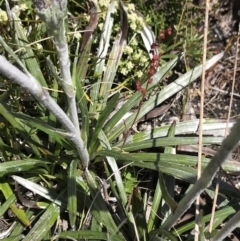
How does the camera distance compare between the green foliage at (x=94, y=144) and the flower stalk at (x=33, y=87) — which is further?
the green foliage at (x=94, y=144)

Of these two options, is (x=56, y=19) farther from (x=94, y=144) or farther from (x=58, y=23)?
(x=94, y=144)

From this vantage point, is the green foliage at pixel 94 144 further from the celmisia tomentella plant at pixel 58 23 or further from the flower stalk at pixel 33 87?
the celmisia tomentella plant at pixel 58 23

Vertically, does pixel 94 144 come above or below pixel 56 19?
below

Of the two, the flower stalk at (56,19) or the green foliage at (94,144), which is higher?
the flower stalk at (56,19)

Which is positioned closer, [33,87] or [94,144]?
[33,87]

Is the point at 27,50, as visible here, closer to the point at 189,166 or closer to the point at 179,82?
the point at 179,82

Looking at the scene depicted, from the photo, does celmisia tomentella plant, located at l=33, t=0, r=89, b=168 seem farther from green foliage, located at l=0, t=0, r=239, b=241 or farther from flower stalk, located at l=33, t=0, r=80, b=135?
green foliage, located at l=0, t=0, r=239, b=241

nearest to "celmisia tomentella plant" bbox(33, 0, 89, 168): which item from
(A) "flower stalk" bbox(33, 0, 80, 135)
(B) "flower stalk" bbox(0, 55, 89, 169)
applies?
(A) "flower stalk" bbox(33, 0, 80, 135)

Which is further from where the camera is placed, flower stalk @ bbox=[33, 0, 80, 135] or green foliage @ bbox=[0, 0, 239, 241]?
green foliage @ bbox=[0, 0, 239, 241]

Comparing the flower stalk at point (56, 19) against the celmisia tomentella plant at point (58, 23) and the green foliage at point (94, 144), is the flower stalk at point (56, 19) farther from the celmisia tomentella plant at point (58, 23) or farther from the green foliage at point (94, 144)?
the green foliage at point (94, 144)

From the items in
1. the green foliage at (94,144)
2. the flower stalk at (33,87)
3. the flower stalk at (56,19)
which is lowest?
the green foliage at (94,144)

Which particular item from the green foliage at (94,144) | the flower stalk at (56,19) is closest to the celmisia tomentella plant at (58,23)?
the flower stalk at (56,19)

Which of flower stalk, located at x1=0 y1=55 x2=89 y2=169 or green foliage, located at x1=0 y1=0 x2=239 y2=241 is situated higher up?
Answer: flower stalk, located at x1=0 y1=55 x2=89 y2=169

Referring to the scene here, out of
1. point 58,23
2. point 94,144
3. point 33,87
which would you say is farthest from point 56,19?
point 94,144
